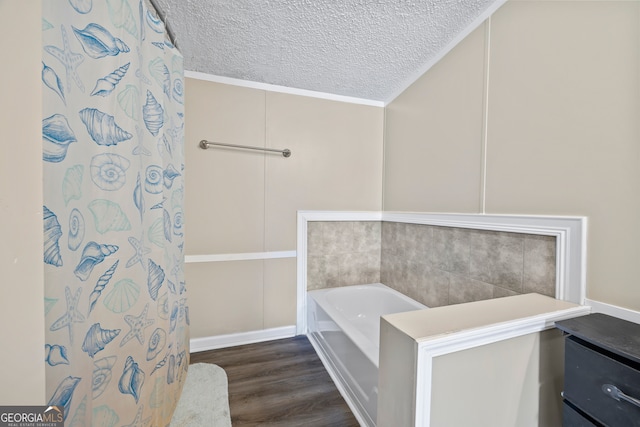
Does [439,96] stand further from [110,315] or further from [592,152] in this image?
[110,315]

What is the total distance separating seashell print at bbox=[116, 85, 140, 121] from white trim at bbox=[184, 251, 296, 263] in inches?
46.5

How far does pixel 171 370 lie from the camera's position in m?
1.19

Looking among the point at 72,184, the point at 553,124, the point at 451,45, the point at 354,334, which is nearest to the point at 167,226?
the point at 72,184

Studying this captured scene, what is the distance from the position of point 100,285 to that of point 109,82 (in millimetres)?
687

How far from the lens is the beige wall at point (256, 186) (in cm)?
182

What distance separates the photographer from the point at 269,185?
6.49 ft

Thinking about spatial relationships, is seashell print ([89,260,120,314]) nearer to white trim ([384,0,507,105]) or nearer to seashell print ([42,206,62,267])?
seashell print ([42,206,62,267])

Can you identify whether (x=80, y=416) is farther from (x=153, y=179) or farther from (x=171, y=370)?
(x=153, y=179)

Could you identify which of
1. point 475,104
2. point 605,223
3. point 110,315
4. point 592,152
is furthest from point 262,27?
point 605,223

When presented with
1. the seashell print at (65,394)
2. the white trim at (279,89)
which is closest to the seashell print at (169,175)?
the seashell print at (65,394)

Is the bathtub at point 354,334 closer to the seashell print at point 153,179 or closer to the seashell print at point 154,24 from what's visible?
the seashell print at point 153,179

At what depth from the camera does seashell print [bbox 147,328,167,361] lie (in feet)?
3.26

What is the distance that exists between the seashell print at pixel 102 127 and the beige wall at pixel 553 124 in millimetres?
1708

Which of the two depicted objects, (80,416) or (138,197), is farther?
(138,197)
